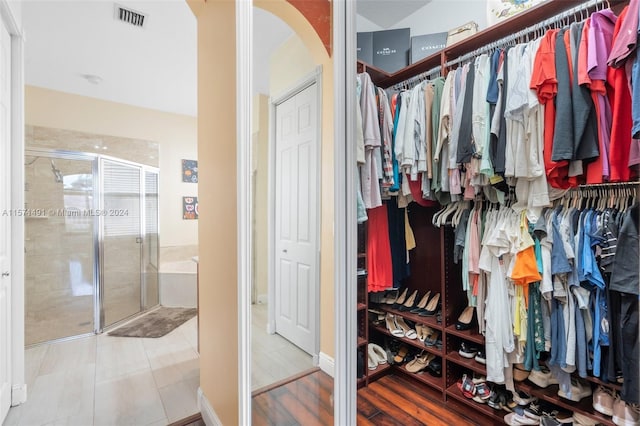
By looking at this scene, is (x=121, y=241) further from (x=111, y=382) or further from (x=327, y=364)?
(x=327, y=364)

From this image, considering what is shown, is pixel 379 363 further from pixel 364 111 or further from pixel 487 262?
pixel 364 111

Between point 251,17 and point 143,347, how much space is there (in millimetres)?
2637

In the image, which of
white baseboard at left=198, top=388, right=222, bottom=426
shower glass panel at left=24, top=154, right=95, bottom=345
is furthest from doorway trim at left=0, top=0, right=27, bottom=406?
white baseboard at left=198, top=388, right=222, bottom=426

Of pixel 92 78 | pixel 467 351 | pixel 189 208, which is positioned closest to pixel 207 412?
pixel 467 351

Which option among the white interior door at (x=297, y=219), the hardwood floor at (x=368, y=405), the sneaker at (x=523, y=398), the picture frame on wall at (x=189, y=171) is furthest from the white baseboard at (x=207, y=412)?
the picture frame on wall at (x=189, y=171)

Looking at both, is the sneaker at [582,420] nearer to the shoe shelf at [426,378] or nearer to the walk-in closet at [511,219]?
the walk-in closet at [511,219]

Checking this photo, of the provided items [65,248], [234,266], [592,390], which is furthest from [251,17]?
[65,248]

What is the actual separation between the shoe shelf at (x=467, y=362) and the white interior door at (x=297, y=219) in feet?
3.45

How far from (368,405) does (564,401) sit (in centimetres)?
84

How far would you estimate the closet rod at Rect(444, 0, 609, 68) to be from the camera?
109 centimetres

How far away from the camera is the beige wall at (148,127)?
283 cm

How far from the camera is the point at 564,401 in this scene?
3.97ft

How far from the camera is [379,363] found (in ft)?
4.87

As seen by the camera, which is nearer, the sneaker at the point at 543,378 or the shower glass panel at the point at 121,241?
the sneaker at the point at 543,378
